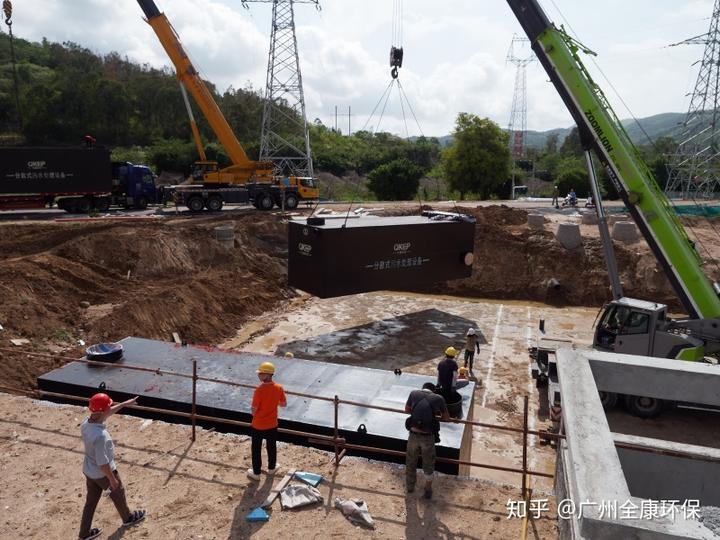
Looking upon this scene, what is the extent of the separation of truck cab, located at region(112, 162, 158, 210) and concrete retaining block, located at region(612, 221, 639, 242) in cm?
2609

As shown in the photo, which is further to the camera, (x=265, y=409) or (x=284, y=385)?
(x=284, y=385)

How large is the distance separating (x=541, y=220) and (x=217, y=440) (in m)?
24.5

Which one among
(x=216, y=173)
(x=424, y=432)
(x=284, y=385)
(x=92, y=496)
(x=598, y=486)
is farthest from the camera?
(x=216, y=173)

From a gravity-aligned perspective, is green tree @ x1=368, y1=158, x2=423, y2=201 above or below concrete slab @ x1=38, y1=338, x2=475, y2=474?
above

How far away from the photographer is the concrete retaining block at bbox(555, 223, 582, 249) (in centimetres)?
2680

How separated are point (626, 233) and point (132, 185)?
27296mm

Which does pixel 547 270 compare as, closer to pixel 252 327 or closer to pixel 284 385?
pixel 252 327

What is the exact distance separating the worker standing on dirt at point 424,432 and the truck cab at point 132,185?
27.6m

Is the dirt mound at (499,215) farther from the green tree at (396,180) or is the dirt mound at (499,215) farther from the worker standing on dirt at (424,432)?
the worker standing on dirt at (424,432)

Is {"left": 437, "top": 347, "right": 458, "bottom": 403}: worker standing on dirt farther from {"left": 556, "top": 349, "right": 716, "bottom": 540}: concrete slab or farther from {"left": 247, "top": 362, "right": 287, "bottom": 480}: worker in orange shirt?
{"left": 556, "top": 349, "right": 716, "bottom": 540}: concrete slab

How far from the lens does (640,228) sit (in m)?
14.2

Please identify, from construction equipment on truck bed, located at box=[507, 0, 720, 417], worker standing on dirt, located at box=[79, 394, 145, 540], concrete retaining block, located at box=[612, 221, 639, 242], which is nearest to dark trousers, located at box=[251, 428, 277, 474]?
worker standing on dirt, located at box=[79, 394, 145, 540]

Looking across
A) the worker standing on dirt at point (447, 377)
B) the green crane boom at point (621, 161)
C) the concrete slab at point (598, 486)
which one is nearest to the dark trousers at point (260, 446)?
the worker standing on dirt at point (447, 377)

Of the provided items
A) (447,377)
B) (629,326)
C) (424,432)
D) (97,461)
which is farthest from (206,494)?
(629,326)
